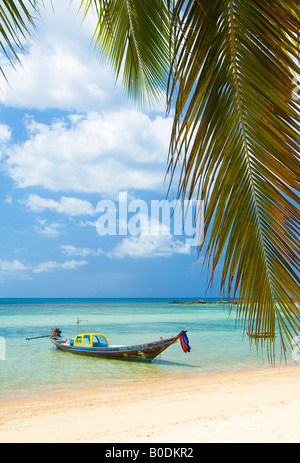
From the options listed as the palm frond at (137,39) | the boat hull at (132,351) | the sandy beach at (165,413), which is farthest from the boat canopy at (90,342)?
the palm frond at (137,39)

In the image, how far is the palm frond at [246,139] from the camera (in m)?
1.56

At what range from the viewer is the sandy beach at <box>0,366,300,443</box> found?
260 inches

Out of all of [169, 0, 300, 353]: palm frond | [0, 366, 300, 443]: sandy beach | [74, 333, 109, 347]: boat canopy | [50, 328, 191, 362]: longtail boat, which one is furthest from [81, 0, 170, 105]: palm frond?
[74, 333, 109, 347]: boat canopy

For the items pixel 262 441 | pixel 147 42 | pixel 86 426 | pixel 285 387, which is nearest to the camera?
pixel 147 42

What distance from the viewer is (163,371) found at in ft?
51.8

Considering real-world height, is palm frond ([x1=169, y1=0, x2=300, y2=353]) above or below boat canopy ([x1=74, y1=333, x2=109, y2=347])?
above

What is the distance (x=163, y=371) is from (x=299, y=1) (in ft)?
51.2

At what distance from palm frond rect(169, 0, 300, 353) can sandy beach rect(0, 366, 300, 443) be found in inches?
199

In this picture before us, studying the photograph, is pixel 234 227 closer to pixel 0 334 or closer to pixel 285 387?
pixel 285 387

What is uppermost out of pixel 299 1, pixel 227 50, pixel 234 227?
pixel 299 1

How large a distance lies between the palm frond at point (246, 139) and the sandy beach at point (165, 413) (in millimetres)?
5047

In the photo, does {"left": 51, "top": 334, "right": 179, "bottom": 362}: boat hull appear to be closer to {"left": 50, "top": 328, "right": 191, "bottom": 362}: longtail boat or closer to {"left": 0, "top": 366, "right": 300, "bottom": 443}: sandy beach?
{"left": 50, "top": 328, "right": 191, "bottom": 362}: longtail boat

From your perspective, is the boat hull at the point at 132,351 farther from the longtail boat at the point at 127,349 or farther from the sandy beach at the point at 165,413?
the sandy beach at the point at 165,413
